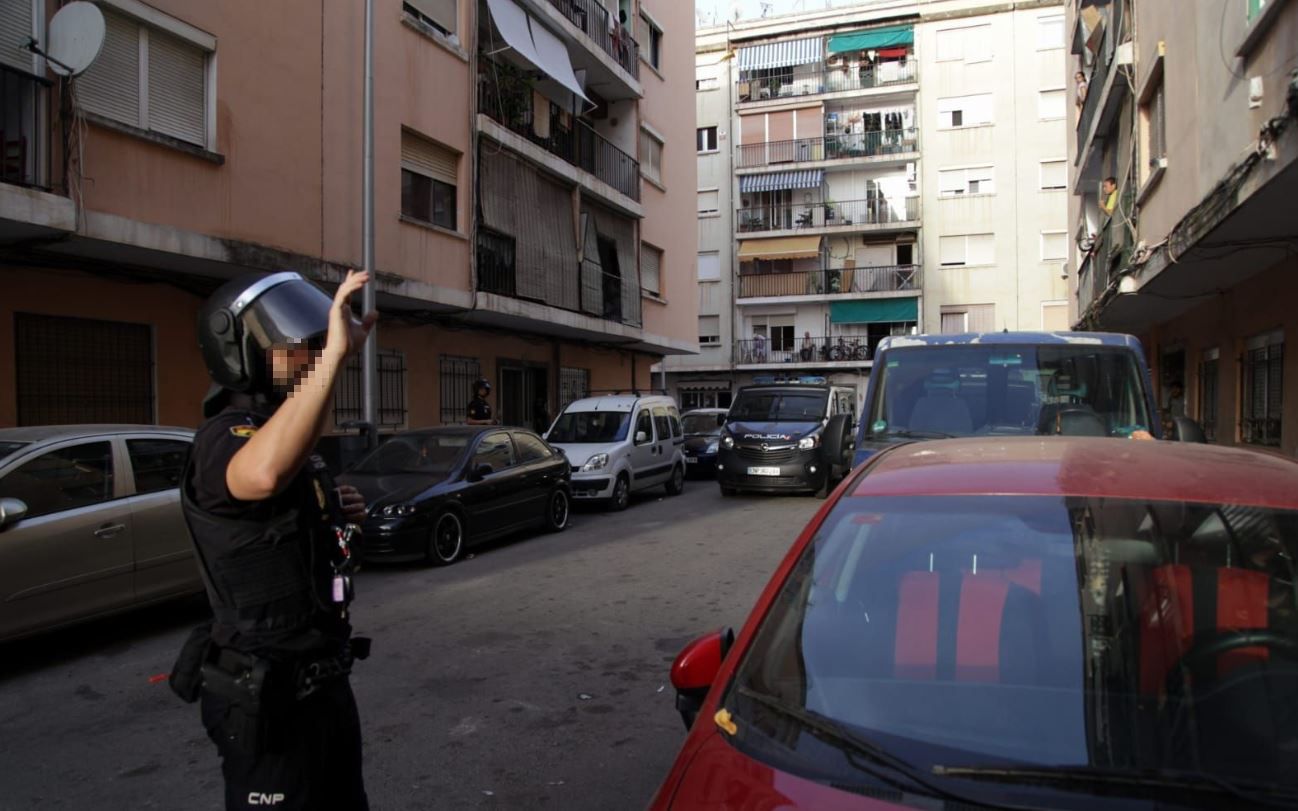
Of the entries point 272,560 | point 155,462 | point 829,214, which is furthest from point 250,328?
point 829,214

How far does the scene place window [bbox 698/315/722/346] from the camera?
42175 millimetres

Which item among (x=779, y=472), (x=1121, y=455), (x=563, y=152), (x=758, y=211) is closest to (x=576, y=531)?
(x=779, y=472)

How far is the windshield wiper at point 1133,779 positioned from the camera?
161cm

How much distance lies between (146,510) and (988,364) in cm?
597

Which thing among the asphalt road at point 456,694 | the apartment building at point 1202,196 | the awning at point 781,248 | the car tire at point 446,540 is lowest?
the asphalt road at point 456,694

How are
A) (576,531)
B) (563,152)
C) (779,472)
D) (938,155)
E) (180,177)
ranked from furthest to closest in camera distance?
(938,155) < (563,152) < (779,472) < (576,531) < (180,177)

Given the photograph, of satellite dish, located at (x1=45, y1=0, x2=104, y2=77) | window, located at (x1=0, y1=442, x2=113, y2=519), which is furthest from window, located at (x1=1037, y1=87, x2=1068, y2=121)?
window, located at (x1=0, y1=442, x2=113, y2=519)

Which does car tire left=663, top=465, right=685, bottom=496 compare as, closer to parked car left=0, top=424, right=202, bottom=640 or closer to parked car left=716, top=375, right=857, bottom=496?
parked car left=716, top=375, right=857, bottom=496

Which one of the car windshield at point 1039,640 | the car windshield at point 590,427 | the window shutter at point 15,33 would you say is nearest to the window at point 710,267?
the car windshield at point 590,427

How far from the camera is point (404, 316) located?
1569cm

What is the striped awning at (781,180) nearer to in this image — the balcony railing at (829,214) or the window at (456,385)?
the balcony railing at (829,214)

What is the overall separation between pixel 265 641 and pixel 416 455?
8163mm

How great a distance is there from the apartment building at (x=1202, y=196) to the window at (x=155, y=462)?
8.55 metres

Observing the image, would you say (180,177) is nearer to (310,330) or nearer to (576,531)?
(576,531)
